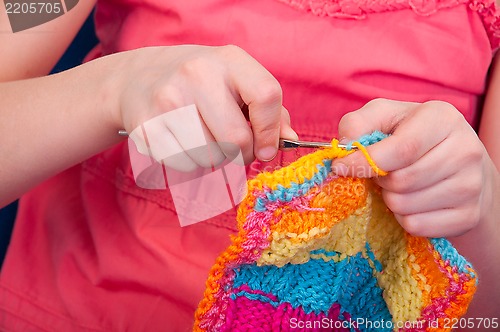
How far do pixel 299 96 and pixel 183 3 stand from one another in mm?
160

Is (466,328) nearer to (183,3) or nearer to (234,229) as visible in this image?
(234,229)

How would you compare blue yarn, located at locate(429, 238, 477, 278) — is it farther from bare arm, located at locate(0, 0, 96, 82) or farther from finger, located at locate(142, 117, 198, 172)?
bare arm, located at locate(0, 0, 96, 82)

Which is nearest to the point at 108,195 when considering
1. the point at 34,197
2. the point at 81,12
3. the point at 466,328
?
the point at 34,197

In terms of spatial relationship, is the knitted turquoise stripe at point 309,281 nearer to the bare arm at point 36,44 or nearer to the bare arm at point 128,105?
the bare arm at point 128,105

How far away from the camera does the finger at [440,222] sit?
1.72ft

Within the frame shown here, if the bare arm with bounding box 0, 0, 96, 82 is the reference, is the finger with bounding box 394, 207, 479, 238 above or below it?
below

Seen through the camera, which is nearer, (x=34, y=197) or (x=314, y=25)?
(x=314, y=25)

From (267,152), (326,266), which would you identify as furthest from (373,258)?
(267,152)

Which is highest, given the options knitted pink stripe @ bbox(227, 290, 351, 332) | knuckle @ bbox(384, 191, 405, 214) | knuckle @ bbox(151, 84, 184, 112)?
knuckle @ bbox(151, 84, 184, 112)

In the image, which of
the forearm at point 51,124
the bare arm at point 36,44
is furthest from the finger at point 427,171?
the bare arm at point 36,44

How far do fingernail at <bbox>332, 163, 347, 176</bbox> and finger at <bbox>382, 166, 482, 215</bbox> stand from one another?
54 millimetres

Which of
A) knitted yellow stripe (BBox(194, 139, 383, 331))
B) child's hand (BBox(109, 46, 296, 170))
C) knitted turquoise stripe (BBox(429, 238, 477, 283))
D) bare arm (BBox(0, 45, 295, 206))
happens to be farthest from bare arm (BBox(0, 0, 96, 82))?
knitted turquoise stripe (BBox(429, 238, 477, 283))

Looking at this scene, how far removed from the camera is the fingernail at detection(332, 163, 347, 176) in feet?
1.63

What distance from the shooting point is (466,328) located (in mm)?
675
